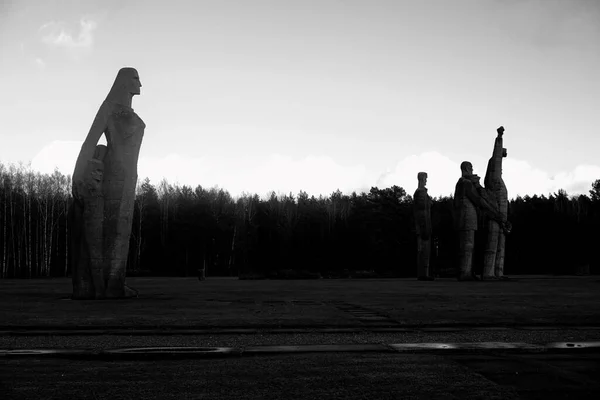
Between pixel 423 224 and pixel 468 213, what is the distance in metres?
4.39

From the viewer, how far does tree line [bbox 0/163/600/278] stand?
208 ft

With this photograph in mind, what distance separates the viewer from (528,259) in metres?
66.6

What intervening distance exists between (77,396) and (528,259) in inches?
2619

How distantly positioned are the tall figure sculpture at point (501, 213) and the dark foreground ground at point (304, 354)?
1637 centimetres

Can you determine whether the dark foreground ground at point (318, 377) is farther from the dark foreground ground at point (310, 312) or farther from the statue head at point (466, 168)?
the statue head at point (466, 168)

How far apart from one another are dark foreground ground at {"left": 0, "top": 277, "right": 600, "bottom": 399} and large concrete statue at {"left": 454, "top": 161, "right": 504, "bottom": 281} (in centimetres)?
1591

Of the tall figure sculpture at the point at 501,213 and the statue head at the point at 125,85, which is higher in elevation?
the statue head at the point at 125,85

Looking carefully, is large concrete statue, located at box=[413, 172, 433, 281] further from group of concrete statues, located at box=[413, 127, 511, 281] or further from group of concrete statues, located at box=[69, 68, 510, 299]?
group of concrete statues, located at box=[69, 68, 510, 299]

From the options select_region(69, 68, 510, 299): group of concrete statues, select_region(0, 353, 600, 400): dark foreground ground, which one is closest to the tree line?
select_region(69, 68, 510, 299): group of concrete statues

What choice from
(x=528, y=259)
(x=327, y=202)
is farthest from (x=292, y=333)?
(x=327, y=202)

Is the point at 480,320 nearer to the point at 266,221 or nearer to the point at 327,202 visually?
the point at 266,221

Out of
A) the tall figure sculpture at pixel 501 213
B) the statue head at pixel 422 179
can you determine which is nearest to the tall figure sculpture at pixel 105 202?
the tall figure sculpture at pixel 501 213

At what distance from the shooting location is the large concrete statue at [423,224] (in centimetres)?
3722

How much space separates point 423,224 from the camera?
37.2m
